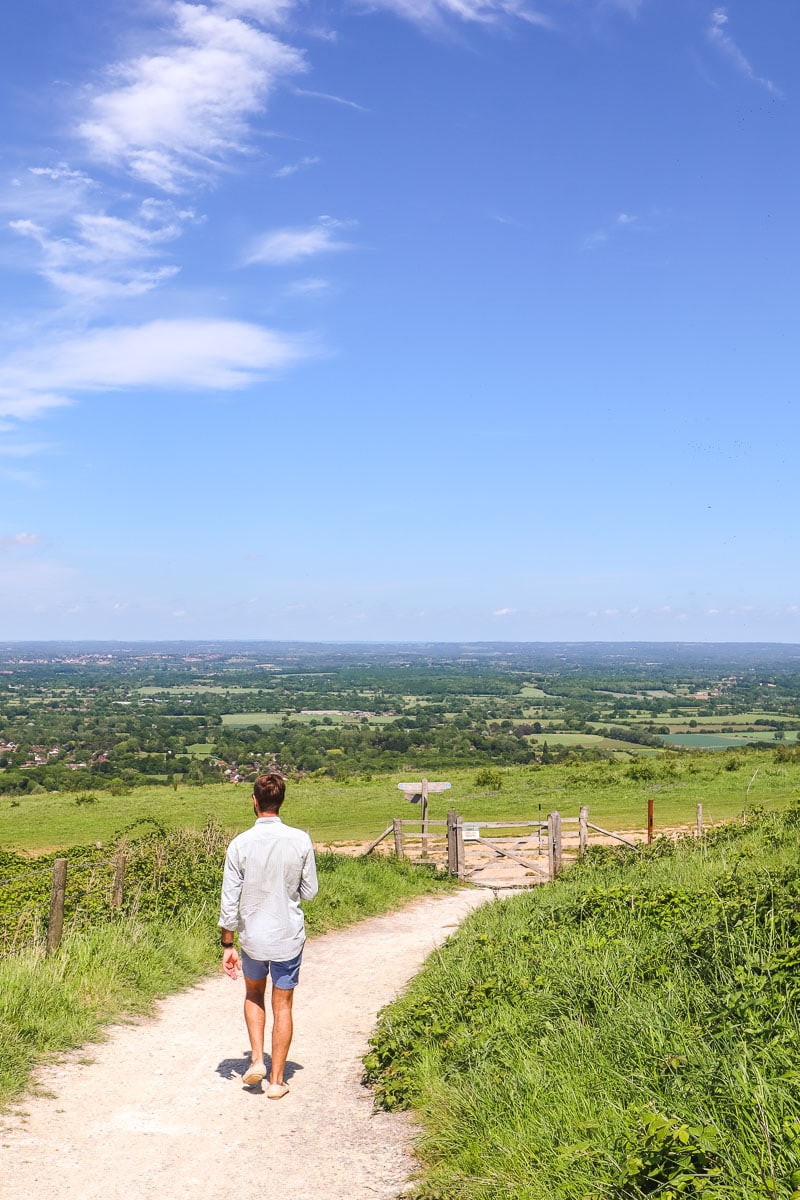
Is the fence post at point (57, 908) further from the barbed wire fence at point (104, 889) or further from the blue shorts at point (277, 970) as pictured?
the blue shorts at point (277, 970)

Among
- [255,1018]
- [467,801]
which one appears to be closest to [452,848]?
[255,1018]

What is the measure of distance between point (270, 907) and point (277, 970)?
1.64ft

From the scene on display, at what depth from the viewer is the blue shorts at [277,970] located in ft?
24.0

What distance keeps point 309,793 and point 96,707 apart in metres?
146

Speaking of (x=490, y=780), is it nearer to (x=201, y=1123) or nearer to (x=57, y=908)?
(x=57, y=908)

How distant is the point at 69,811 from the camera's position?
41750 millimetres

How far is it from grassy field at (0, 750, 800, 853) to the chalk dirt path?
2040cm

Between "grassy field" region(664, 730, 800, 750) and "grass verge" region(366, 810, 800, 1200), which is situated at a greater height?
"grass verge" region(366, 810, 800, 1200)

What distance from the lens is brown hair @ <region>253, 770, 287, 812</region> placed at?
23.8 feet

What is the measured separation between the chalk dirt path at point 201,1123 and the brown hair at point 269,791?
2.19 metres

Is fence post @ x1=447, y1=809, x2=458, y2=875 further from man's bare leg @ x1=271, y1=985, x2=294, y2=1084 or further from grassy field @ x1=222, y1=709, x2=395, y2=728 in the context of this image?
grassy field @ x1=222, y1=709, x2=395, y2=728

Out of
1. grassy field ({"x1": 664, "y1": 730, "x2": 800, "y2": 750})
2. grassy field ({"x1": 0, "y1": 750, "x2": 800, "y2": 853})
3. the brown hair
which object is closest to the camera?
the brown hair

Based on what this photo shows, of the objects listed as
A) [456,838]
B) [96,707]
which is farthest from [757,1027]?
[96,707]

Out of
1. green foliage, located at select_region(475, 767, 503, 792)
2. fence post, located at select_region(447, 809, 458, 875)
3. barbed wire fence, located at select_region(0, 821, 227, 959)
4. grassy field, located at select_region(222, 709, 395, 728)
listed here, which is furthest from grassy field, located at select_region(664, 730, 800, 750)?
barbed wire fence, located at select_region(0, 821, 227, 959)
